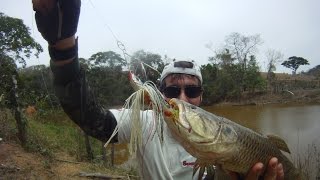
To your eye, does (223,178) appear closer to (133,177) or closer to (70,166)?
(133,177)

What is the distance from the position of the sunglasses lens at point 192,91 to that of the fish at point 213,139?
806mm

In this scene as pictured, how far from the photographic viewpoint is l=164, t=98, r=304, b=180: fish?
1790 millimetres

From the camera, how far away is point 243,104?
164 feet

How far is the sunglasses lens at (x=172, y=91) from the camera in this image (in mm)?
2945

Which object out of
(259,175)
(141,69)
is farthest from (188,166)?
(141,69)

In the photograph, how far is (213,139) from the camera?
187 cm

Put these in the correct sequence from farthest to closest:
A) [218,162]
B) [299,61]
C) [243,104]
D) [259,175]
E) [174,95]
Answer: [299,61] < [243,104] < [174,95] < [259,175] < [218,162]

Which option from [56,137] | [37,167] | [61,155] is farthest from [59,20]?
[56,137]

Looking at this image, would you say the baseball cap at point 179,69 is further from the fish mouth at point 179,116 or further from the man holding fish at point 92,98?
the fish mouth at point 179,116

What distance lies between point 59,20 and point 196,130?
953mm

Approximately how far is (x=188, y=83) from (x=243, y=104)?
48.4m

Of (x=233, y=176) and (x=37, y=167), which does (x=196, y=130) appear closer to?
(x=233, y=176)

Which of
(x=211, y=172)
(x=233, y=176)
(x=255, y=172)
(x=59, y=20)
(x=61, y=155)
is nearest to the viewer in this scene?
(x=59, y=20)

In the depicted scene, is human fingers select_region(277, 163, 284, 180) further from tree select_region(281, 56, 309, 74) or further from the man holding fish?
tree select_region(281, 56, 309, 74)
